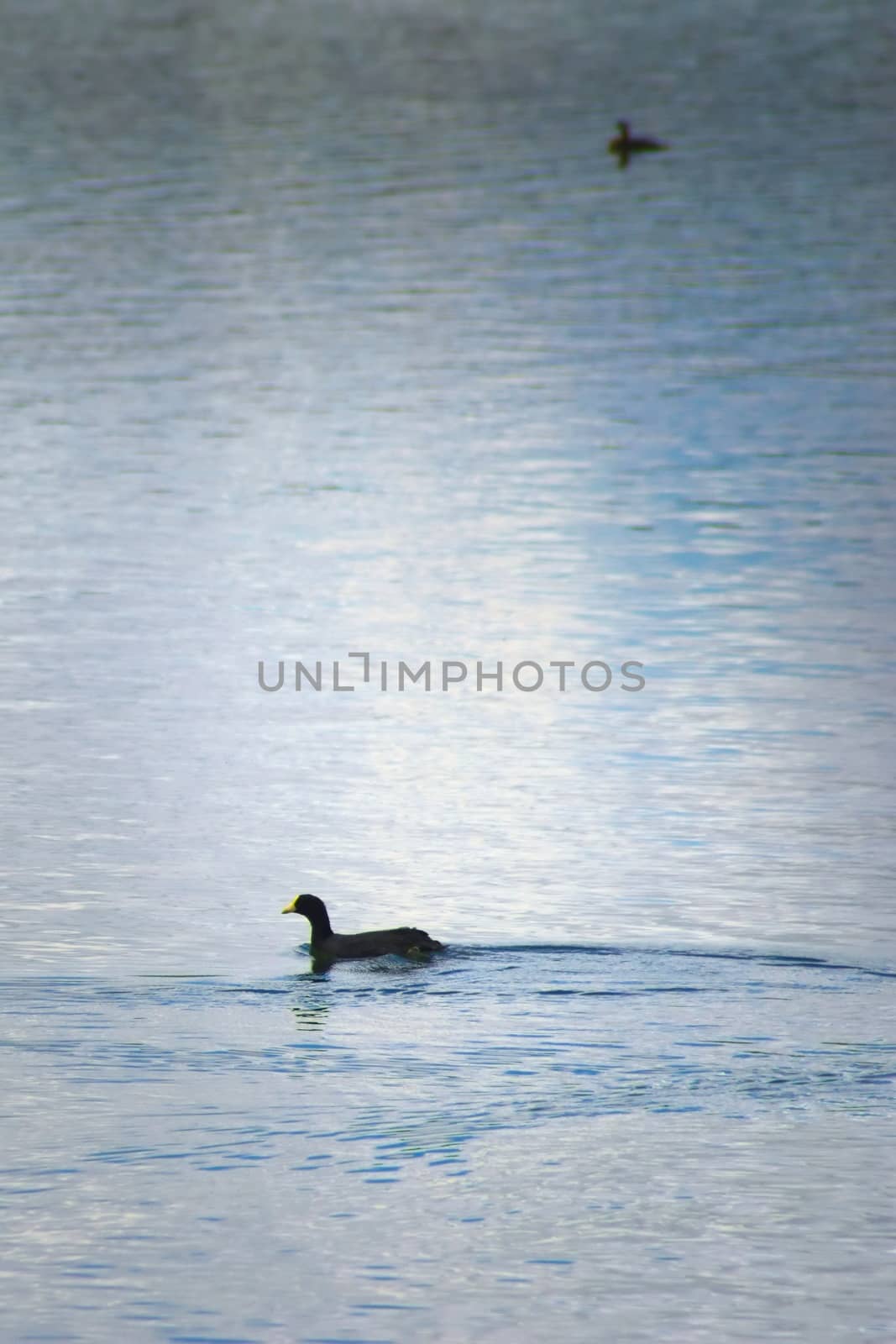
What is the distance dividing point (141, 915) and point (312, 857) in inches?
61.6

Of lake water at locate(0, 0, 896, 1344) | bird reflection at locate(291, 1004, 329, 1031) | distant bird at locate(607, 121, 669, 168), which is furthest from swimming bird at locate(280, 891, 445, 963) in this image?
distant bird at locate(607, 121, 669, 168)

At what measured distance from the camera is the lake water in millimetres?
9492

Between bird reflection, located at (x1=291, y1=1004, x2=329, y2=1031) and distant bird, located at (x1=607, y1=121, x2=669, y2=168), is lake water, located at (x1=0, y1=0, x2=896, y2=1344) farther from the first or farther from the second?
distant bird, located at (x1=607, y1=121, x2=669, y2=168)

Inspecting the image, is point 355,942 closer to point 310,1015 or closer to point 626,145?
point 310,1015

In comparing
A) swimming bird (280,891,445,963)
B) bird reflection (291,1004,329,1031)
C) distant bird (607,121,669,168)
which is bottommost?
bird reflection (291,1004,329,1031)

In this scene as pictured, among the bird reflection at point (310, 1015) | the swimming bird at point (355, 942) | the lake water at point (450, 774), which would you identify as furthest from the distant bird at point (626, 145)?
the bird reflection at point (310, 1015)

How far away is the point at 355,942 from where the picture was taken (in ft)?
41.0

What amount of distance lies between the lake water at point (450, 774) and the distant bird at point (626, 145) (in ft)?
22.7

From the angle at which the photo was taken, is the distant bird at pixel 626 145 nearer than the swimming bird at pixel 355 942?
No

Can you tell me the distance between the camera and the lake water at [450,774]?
374 inches

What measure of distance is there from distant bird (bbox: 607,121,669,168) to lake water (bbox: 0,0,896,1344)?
692 centimetres

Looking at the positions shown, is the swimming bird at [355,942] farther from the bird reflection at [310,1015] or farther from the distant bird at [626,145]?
the distant bird at [626,145]

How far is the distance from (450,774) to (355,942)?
396cm

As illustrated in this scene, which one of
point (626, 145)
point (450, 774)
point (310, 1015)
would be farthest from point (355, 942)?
point (626, 145)
